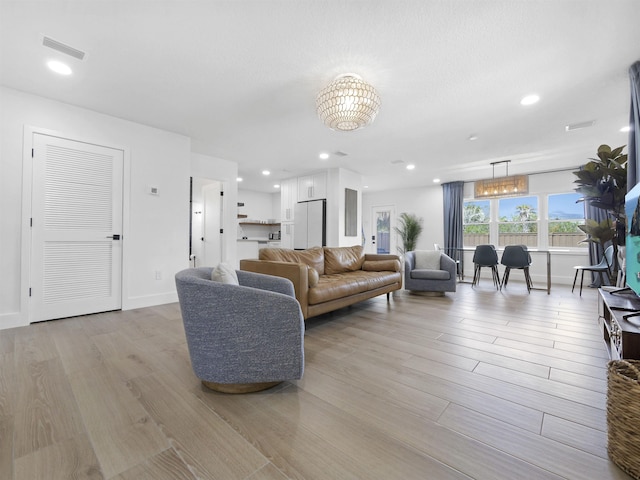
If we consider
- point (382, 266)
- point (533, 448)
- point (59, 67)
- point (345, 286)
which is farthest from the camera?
point (382, 266)

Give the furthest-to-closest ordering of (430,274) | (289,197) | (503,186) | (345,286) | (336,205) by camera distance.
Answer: (289,197)
(336,205)
(503,186)
(430,274)
(345,286)

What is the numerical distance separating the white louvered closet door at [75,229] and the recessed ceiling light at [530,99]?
193 inches

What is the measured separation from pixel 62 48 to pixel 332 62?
7.30 ft

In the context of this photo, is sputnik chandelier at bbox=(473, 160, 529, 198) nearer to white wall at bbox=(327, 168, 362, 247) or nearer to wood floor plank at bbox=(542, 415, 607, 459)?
white wall at bbox=(327, 168, 362, 247)

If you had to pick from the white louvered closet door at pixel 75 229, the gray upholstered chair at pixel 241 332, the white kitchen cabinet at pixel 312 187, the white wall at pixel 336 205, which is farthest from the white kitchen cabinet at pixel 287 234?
the gray upholstered chair at pixel 241 332

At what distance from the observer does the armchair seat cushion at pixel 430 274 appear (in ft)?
14.4

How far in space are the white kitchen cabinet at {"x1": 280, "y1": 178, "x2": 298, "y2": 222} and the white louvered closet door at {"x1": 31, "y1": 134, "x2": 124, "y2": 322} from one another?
12.3ft

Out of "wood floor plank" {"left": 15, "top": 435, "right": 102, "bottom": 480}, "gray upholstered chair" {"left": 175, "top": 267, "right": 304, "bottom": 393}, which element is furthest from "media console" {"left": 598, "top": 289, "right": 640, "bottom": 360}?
"wood floor plank" {"left": 15, "top": 435, "right": 102, "bottom": 480}

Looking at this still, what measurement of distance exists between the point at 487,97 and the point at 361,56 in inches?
63.4

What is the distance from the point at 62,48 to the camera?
7.18ft

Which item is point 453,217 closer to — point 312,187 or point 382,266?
point 312,187

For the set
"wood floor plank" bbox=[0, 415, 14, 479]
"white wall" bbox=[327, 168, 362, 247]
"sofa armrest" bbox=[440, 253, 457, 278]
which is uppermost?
"white wall" bbox=[327, 168, 362, 247]

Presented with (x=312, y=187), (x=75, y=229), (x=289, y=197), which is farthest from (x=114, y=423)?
(x=289, y=197)

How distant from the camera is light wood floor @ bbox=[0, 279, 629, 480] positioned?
1.08 metres
